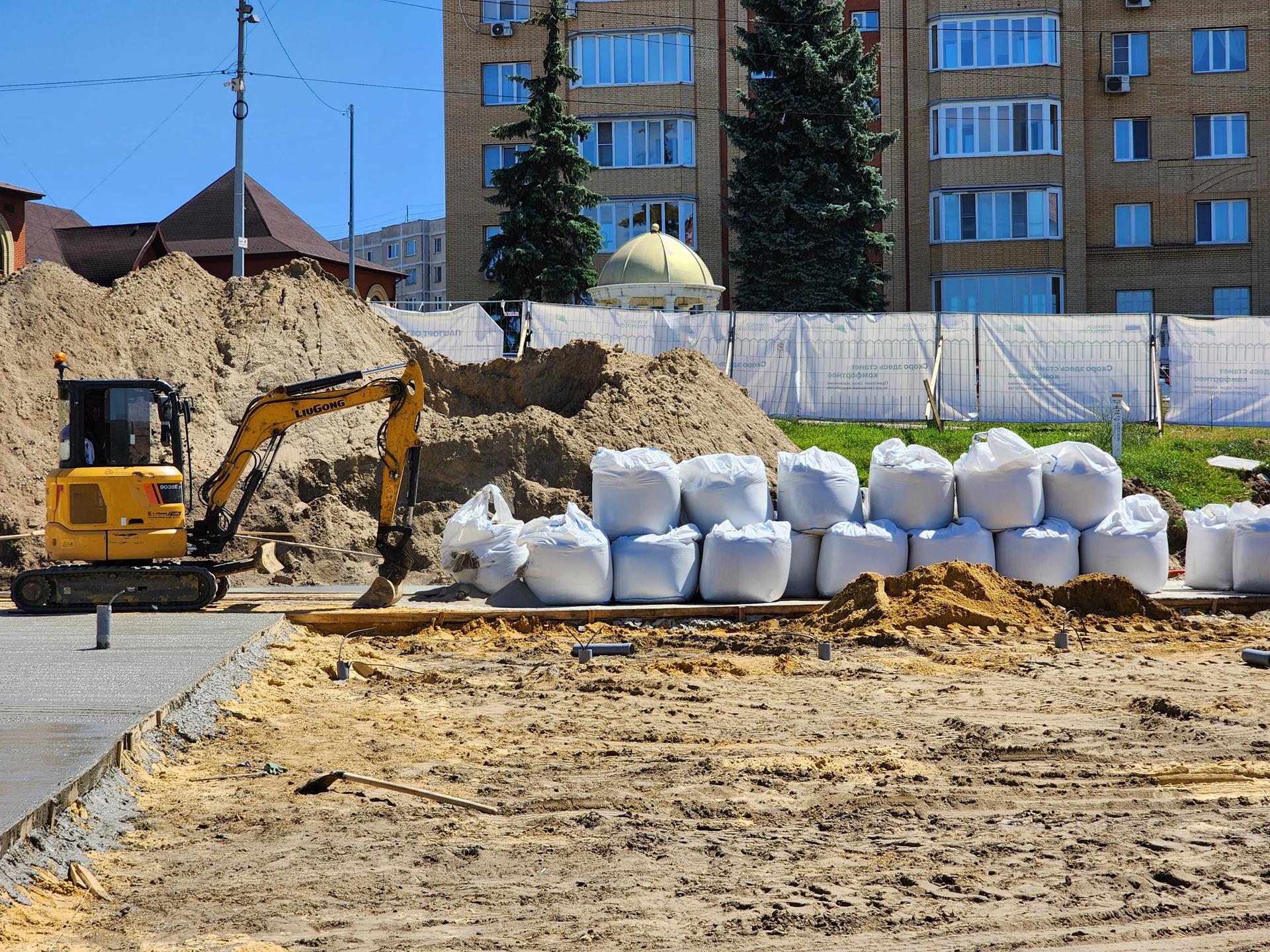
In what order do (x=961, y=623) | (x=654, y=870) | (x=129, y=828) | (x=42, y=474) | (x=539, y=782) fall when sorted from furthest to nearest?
(x=42, y=474), (x=961, y=623), (x=539, y=782), (x=129, y=828), (x=654, y=870)

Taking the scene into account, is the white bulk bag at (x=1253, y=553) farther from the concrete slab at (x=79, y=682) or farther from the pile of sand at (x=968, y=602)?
the concrete slab at (x=79, y=682)

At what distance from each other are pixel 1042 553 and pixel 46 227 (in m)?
37.8

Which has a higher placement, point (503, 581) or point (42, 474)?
point (42, 474)

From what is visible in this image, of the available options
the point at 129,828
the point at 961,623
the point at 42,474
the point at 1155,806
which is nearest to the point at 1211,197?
the point at 961,623

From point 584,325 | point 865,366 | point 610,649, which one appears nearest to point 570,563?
point 610,649

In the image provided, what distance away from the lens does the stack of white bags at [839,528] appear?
1136 centimetres

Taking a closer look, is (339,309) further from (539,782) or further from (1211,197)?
(1211,197)

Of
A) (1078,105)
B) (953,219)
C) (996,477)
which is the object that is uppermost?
(1078,105)

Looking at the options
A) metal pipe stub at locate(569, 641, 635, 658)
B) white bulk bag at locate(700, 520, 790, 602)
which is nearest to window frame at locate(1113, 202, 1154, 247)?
white bulk bag at locate(700, 520, 790, 602)

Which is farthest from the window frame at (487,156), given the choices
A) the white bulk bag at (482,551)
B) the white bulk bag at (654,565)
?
the white bulk bag at (654,565)

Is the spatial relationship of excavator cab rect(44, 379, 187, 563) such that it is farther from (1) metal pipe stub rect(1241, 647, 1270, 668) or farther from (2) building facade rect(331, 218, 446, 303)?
(2) building facade rect(331, 218, 446, 303)

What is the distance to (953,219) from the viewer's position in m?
36.8

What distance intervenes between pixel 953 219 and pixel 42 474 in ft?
92.9

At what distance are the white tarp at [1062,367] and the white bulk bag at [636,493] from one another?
1035cm
